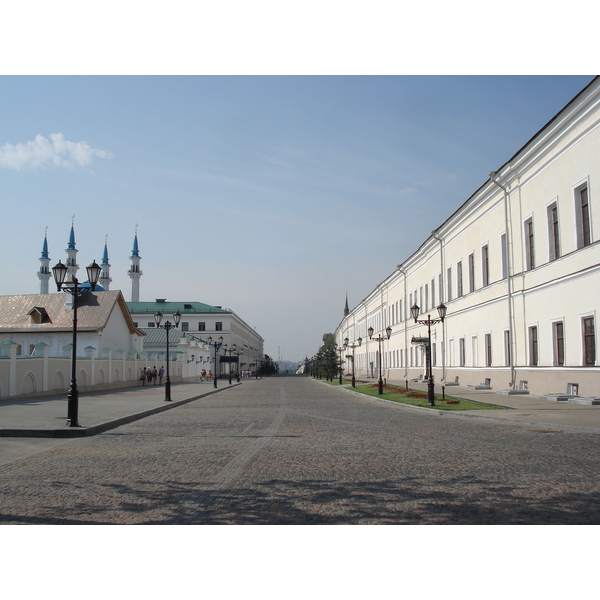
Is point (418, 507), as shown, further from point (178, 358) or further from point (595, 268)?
point (178, 358)

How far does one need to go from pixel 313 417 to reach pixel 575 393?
33.9 feet

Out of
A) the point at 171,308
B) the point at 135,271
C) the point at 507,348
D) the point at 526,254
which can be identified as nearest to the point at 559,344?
the point at 526,254

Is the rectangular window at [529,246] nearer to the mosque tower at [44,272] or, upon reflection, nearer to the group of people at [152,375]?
the group of people at [152,375]

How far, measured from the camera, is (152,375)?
5153cm

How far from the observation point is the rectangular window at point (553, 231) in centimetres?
2492

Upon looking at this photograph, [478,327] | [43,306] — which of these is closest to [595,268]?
[478,327]

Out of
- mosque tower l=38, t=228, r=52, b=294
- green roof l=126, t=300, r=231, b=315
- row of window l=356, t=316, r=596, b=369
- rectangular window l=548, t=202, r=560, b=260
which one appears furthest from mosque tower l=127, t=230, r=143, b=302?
rectangular window l=548, t=202, r=560, b=260

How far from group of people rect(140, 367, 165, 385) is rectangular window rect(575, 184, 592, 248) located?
36378mm

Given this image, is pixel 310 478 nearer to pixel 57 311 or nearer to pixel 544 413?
pixel 544 413

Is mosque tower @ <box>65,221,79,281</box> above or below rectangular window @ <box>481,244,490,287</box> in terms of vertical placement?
above

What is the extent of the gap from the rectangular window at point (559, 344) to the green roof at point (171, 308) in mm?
94923

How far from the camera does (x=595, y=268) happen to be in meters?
21.1

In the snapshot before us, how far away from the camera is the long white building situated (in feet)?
72.2

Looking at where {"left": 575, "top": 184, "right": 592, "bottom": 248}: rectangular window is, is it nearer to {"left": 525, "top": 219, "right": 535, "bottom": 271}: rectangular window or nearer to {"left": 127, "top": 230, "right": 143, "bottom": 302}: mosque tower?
{"left": 525, "top": 219, "right": 535, "bottom": 271}: rectangular window
